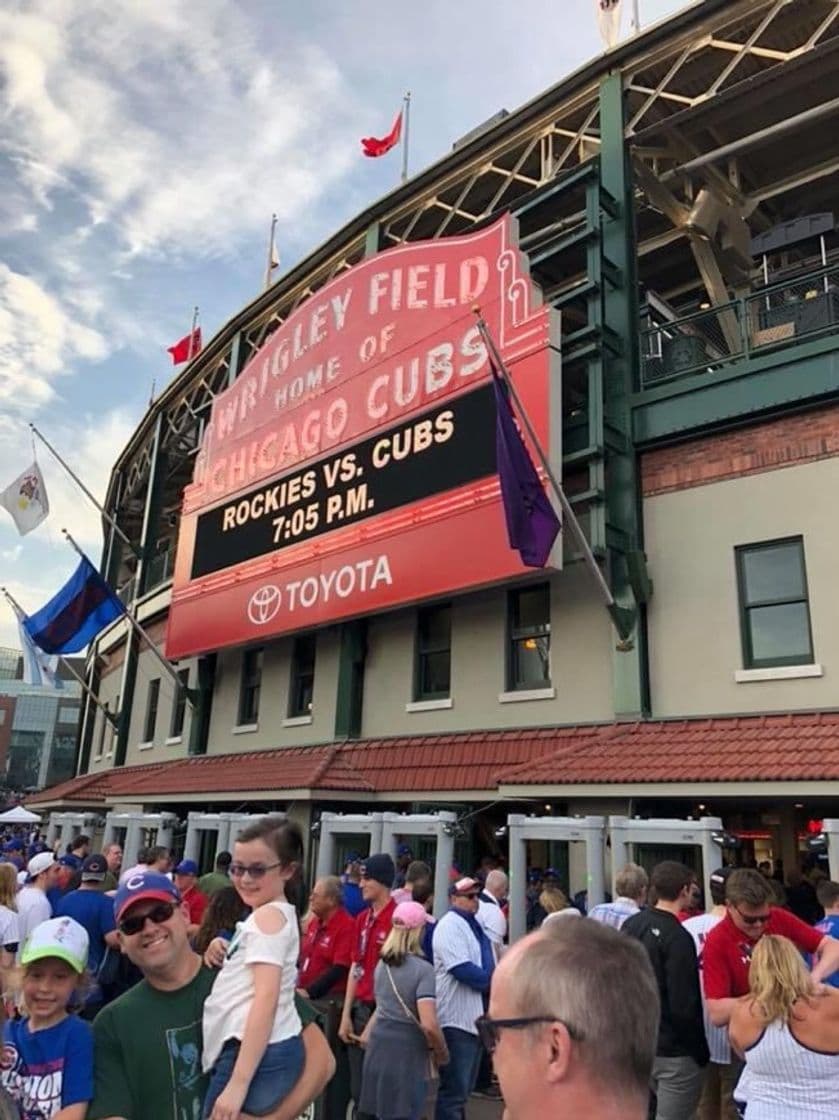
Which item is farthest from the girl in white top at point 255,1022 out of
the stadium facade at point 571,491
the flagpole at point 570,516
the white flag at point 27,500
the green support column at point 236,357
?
the green support column at point 236,357

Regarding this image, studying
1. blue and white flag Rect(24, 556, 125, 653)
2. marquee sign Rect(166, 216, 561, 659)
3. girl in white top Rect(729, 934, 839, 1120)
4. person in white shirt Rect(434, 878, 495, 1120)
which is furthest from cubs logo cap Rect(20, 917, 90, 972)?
blue and white flag Rect(24, 556, 125, 653)

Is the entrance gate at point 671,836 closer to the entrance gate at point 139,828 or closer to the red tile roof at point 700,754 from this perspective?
the red tile roof at point 700,754

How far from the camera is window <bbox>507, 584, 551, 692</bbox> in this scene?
44.7ft

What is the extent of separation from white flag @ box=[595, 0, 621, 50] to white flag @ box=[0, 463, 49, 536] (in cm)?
1593

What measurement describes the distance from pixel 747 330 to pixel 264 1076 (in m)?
11.8

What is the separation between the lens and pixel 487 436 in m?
13.5

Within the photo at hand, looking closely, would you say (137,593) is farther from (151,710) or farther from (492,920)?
(492,920)

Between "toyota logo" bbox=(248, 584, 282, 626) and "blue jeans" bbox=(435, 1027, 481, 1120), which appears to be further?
"toyota logo" bbox=(248, 584, 282, 626)

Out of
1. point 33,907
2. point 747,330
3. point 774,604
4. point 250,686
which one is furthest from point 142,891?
point 250,686

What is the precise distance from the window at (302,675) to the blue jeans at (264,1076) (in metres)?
14.7

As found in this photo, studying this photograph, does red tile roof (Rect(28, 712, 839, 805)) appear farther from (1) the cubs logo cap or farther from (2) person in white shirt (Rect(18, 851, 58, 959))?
(1) the cubs logo cap

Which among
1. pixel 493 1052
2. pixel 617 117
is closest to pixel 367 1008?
pixel 493 1052

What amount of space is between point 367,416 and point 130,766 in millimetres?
13895

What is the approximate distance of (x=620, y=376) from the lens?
13469 mm
